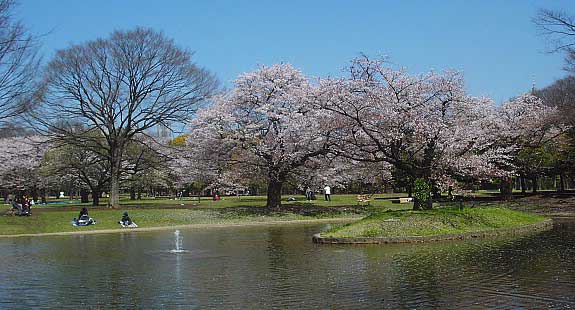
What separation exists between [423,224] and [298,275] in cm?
811

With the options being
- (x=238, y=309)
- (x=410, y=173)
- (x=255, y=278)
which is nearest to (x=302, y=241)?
(x=410, y=173)

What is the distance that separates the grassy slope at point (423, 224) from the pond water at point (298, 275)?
4.45 ft

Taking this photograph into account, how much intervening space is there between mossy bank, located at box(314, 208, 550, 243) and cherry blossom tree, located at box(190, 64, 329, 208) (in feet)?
45.6

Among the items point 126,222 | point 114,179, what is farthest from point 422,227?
point 114,179

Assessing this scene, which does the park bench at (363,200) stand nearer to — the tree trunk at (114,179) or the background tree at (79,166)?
the tree trunk at (114,179)

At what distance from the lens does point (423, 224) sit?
18734 mm

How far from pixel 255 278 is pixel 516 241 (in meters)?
9.16

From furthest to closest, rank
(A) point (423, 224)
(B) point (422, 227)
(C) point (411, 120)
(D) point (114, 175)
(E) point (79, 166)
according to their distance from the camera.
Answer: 1. (E) point (79, 166)
2. (D) point (114, 175)
3. (C) point (411, 120)
4. (A) point (423, 224)
5. (B) point (422, 227)

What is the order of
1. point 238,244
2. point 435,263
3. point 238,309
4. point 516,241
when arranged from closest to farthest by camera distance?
1. point 238,309
2. point 435,263
3. point 516,241
4. point 238,244

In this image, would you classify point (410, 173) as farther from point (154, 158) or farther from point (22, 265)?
point (154, 158)

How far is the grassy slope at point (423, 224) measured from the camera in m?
18.3

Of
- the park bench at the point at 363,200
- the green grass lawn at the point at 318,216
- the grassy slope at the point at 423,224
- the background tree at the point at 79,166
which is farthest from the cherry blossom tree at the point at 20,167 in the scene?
the grassy slope at the point at 423,224

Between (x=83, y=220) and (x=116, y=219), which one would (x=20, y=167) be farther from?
(x=83, y=220)

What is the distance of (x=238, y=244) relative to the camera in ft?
63.3
